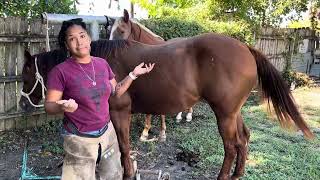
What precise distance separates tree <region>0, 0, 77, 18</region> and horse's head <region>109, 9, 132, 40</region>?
0.78 metres

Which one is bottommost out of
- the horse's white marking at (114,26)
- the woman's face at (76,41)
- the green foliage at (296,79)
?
the green foliage at (296,79)

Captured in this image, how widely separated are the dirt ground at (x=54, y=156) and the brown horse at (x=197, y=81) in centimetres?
65

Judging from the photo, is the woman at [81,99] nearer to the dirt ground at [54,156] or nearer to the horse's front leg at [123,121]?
the horse's front leg at [123,121]

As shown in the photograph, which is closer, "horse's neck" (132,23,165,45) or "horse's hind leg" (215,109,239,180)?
"horse's hind leg" (215,109,239,180)

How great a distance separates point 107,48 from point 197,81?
1026mm

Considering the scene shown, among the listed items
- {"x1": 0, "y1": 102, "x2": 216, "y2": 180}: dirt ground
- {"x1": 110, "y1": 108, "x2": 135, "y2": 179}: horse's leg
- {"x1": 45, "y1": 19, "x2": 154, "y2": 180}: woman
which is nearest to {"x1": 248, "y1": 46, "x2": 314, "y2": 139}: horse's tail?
{"x1": 0, "y1": 102, "x2": 216, "y2": 180}: dirt ground

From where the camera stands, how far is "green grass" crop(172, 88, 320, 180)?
4.38m

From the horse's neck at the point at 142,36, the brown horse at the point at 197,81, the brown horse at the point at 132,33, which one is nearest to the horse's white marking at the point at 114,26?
the brown horse at the point at 132,33

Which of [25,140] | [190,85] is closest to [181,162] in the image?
[190,85]

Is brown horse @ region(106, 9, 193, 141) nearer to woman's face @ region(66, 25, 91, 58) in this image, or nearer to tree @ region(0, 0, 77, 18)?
tree @ region(0, 0, 77, 18)

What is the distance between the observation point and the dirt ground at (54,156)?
171 inches

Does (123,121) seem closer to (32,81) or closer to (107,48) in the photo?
(107,48)

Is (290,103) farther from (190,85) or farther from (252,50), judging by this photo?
(190,85)

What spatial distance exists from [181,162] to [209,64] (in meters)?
1.57
